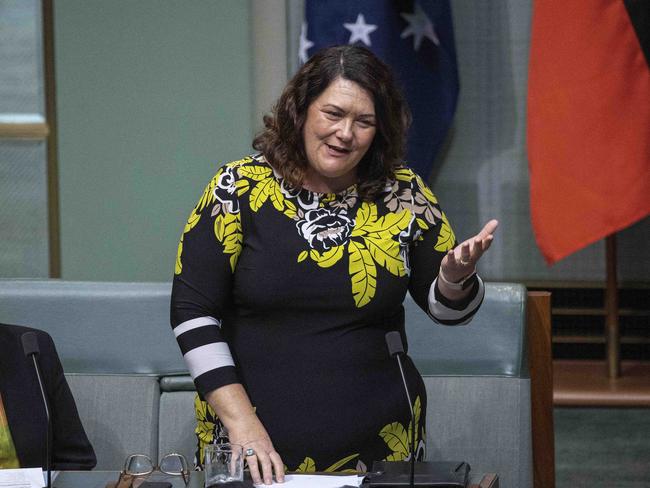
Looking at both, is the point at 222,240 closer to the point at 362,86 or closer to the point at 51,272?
the point at 362,86

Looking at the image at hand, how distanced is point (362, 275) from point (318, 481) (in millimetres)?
432

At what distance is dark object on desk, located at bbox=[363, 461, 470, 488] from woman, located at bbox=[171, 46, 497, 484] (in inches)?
10.9

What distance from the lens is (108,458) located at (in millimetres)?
2449

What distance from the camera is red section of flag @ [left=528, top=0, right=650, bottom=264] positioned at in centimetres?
374

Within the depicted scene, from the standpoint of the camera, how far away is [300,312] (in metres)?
2.00

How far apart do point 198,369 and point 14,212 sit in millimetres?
2682

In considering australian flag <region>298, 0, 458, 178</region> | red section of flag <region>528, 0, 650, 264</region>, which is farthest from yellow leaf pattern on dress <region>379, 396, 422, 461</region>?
australian flag <region>298, 0, 458, 178</region>

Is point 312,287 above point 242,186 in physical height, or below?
below

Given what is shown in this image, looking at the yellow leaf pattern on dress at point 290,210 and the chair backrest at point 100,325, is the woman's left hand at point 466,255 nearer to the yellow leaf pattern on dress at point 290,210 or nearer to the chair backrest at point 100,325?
the yellow leaf pattern on dress at point 290,210

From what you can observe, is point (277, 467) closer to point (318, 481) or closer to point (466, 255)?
point (318, 481)

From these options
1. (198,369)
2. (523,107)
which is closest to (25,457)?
(198,369)

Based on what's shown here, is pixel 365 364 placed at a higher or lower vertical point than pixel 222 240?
lower

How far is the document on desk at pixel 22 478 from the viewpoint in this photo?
5.48 feet

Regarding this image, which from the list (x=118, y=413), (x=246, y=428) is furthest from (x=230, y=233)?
(x=118, y=413)
